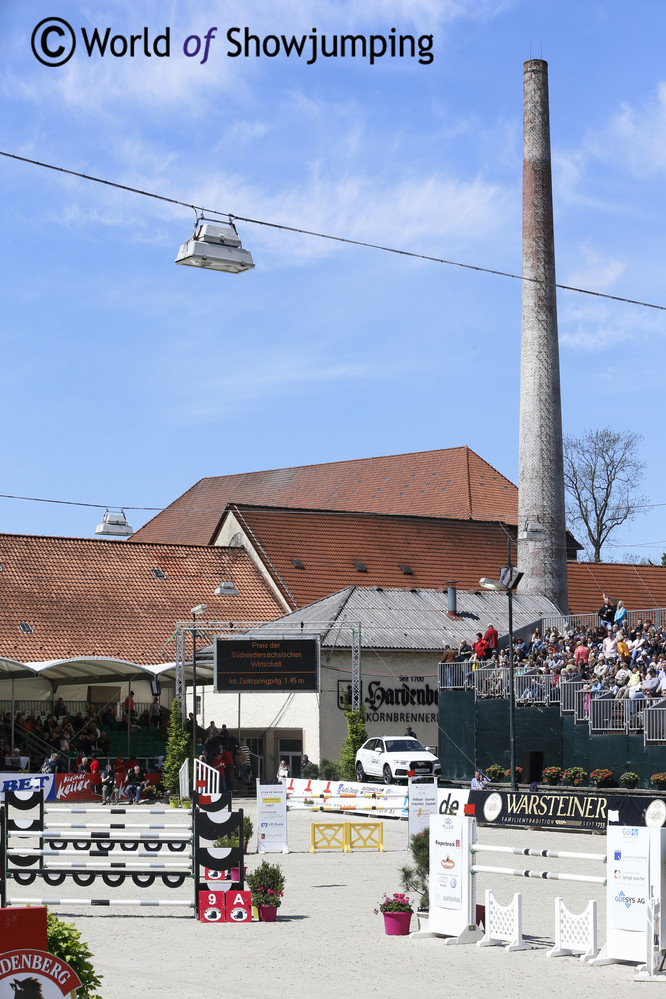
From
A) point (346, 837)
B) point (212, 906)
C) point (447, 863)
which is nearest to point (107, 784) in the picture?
point (346, 837)

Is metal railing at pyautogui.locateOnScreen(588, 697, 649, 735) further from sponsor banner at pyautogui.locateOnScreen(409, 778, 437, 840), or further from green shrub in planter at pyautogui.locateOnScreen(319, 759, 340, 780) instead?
sponsor banner at pyautogui.locateOnScreen(409, 778, 437, 840)

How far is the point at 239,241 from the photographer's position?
19.3m

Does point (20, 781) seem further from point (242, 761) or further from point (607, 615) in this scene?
point (607, 615)

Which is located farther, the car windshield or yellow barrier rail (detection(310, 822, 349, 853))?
the car windshield

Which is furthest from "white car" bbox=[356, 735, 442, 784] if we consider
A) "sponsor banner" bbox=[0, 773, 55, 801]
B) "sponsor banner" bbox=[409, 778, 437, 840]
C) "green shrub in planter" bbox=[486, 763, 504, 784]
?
"sponsor banner" bbox=[409, 778, 437, 840]

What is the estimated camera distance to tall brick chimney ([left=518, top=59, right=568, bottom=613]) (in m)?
53.1

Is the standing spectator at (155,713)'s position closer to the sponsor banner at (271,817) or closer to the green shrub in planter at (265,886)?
the sponsor banner at (271,817)

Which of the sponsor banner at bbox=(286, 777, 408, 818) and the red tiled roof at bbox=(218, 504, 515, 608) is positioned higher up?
the red tiled roof at bbox=(218, 504, 515, 608)

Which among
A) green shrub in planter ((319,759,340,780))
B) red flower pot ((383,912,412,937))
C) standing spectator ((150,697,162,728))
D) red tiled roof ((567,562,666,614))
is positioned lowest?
red flower pot ((383,912,412,937))

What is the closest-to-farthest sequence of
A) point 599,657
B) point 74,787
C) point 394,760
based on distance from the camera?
point 599,657 < point 394,760 < point 74,787

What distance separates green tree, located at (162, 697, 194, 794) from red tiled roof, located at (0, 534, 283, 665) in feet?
32.3

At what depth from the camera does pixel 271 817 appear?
25703 millimetres

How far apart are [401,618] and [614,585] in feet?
63.9

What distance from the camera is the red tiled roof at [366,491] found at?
73875 millimetres
